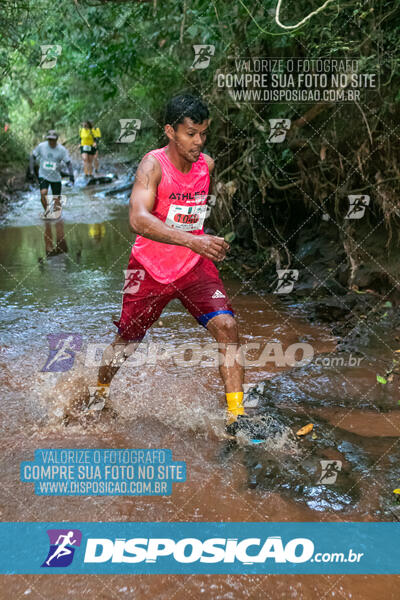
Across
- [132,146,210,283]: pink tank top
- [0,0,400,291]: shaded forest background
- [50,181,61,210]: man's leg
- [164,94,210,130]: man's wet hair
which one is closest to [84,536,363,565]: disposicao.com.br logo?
[132,146,210,283]: pink tank top

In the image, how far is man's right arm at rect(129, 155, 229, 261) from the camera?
2.63m

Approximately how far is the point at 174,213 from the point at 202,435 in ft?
4.16

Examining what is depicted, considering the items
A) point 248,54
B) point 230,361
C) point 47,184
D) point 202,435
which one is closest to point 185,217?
point 230,361

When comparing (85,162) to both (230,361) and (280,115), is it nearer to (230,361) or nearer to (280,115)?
(280,115)

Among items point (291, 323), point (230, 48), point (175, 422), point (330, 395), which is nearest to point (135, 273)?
point (175, 422)

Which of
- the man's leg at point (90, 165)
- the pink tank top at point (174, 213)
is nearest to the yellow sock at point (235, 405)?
the pink tank top at point (174, 213)

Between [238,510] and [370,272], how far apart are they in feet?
10.4

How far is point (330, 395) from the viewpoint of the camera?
3.53m

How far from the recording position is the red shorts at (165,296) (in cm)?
311

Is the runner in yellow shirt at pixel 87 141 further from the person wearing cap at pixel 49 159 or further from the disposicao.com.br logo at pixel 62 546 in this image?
the disposicao.com.br logo at pixel 62 546

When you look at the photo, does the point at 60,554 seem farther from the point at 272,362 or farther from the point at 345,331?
the point at 345,331

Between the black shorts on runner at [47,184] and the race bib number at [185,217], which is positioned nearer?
the race bib number at [185,217]

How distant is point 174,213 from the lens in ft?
9.91

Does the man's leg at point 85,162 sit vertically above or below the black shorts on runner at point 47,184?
below
